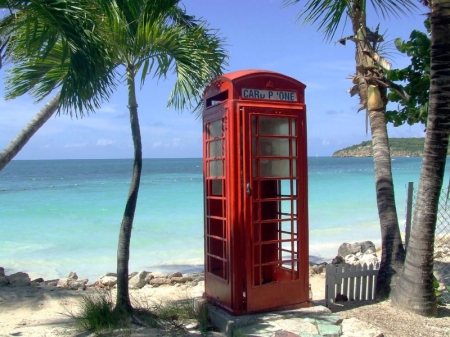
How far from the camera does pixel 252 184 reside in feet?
16.9

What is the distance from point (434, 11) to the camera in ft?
17.3

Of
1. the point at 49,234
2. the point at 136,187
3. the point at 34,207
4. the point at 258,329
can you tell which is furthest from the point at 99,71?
the point at 34,207

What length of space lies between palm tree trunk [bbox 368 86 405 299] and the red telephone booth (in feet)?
4.43

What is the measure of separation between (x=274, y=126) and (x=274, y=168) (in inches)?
17.8

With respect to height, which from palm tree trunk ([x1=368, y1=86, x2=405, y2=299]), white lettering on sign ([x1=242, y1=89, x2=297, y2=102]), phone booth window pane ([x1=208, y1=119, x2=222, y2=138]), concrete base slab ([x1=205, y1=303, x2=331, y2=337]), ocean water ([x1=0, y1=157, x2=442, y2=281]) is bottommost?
ocean water ([x1=0, y1=157, x2=442, y2=281])

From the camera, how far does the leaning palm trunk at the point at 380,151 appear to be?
6.39 metres

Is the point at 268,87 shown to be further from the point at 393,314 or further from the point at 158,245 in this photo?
the point at 158,245

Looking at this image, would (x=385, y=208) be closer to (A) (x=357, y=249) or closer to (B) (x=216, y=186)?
(B) (x=216, y=186)

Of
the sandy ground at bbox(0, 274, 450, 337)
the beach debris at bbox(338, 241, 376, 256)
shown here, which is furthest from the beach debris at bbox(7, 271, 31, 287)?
the beach debris at bbox(338, 241, 376, 256)

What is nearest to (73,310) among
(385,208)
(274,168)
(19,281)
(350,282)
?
(19,281)

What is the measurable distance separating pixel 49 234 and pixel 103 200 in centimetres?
1261

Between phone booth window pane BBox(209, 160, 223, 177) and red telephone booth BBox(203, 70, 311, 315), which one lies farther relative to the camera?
phone booth window pane BBox(209, 160, 223, 177)

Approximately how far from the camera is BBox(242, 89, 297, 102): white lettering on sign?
5.23 meters

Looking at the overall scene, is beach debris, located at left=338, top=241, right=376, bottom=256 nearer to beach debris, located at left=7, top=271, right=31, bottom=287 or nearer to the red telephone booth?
the red telephone booth
